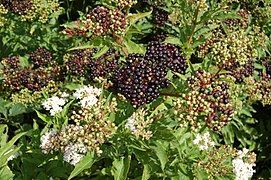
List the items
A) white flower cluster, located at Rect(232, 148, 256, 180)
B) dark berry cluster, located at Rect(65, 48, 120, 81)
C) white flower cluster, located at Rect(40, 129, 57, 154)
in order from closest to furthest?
1. white flower cluster, located at Rect(232, 148, 256, 180)
2. white flower cluster, located at Rect(40, 129, 57, 154)
3. dark berry cluster, located at Rect(65, 48, 120, 81)

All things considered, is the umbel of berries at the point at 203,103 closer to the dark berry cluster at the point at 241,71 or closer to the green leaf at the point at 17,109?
the dark berry cluster at the point at 241,71

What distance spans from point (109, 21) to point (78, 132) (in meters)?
1.46

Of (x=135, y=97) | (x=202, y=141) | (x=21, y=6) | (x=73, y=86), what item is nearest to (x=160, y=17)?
(x=73, y=86)

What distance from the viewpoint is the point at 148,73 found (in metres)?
4.46

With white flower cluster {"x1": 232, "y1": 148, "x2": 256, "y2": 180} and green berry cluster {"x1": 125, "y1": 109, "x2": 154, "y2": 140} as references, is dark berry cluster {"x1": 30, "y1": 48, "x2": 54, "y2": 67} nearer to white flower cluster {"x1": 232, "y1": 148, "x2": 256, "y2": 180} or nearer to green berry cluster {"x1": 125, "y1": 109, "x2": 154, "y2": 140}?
green berry cluster {"x1": 125, "y1": 109, "x2": 154, "y2": 140}

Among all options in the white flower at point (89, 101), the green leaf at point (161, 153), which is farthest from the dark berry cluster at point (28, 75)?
the green leaf at point (161, 153)

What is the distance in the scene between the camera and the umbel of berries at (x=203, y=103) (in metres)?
4.44

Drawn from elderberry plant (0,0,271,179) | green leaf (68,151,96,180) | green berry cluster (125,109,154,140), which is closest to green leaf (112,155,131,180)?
elderberry plant (0,0,271,179)

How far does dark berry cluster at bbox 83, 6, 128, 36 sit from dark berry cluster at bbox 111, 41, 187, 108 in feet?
1.56

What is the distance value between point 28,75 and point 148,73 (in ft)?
10.6

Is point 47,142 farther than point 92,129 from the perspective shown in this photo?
Yes

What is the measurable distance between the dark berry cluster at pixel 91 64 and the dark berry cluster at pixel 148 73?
701mm

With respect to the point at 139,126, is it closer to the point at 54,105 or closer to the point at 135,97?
the point at 135,97

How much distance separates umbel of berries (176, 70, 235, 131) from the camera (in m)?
4.44
